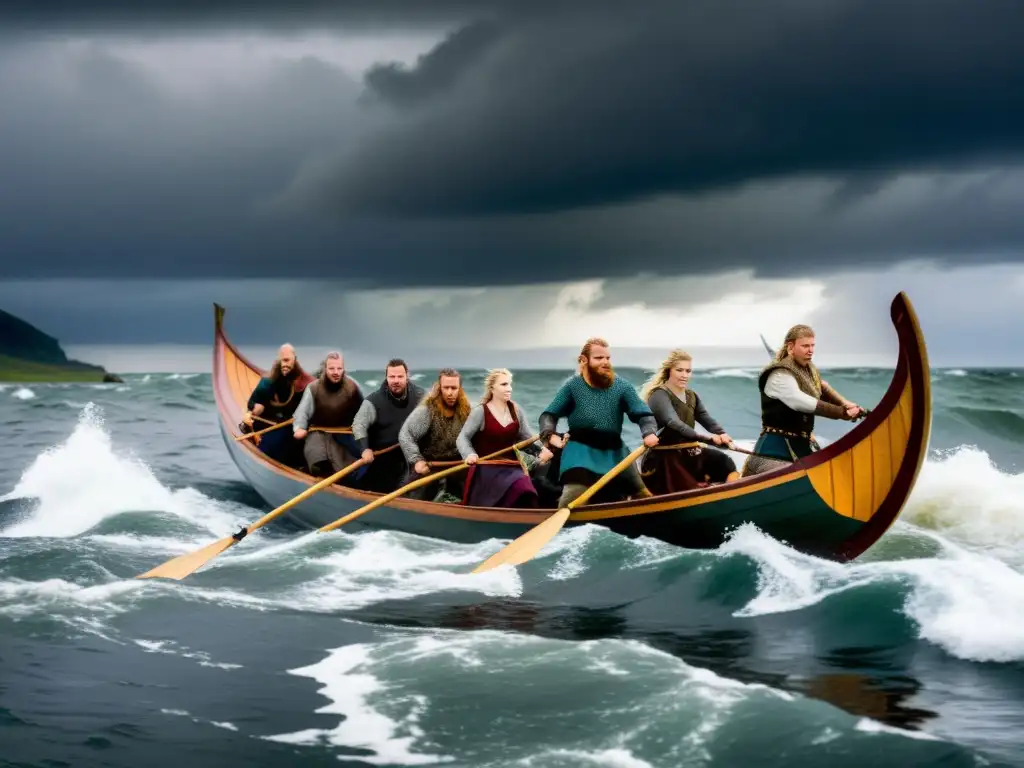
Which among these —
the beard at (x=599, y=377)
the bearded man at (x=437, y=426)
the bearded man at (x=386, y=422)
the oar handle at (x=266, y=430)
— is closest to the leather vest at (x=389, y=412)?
the bearded man at (x=386, y=422)

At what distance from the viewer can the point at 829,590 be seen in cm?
835

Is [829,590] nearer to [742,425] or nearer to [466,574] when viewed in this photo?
[466,574]

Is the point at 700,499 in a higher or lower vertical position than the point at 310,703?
higher

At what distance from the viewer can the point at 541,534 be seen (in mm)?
9305

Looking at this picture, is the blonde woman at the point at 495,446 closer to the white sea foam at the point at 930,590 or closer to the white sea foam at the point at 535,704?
the white sea foam at the point at 930,590

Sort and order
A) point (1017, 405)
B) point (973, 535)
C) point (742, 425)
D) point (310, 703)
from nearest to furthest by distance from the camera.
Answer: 1. point (310, 703)
2. point (973, 535)
3. point (742, 425)
4. point (1017, 405)

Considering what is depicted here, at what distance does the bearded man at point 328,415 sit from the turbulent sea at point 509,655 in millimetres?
1218

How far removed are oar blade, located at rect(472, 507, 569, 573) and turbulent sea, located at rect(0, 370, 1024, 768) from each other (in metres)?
0.24

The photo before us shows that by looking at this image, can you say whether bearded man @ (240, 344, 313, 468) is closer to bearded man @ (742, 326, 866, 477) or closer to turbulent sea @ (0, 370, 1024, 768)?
turbulent sea @ (0, 370, 1024, 768)

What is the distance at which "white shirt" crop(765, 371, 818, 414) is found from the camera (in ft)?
30.2

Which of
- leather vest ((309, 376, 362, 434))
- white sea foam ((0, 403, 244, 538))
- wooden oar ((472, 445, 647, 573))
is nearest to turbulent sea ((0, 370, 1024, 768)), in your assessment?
wooden oar ((472, 445, 647, 573))

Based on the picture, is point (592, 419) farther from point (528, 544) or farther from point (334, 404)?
point (334, 404)

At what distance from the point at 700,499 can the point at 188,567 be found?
167 inches

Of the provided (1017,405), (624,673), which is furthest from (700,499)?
(1017,405)
